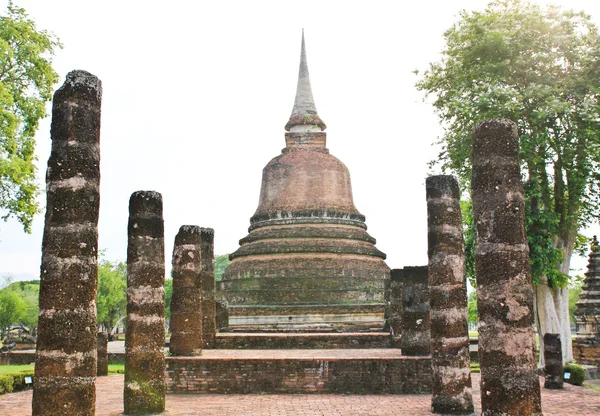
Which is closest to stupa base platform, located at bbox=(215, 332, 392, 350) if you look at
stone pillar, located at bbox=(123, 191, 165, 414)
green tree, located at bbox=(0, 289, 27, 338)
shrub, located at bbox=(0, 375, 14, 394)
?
shrub, located at bbox=(0, 375, 14, 394)

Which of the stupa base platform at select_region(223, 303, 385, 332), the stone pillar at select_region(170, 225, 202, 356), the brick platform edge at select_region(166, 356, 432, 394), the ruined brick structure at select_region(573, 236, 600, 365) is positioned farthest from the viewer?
the stupa base platform at select_region(223, 303, 385, 332)

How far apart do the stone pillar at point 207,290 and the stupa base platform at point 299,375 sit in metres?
4.14

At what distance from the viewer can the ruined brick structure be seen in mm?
21656

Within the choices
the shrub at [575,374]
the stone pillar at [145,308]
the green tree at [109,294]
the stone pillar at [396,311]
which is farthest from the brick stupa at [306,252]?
the green tree at [109,294]

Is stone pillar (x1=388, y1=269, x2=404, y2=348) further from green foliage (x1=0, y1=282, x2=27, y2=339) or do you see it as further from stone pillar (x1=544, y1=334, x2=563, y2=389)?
green foliage (x1=0, y1=282, x2=27, y2=339)

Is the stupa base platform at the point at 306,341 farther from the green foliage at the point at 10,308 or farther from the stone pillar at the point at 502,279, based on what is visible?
the green foliage at the point at 10,308

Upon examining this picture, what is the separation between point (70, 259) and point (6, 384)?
8.51 meters

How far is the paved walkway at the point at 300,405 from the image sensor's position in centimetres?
1070

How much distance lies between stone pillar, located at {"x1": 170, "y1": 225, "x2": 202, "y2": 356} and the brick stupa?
25.9ft

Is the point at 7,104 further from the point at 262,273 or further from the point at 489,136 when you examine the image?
the point at 489,136

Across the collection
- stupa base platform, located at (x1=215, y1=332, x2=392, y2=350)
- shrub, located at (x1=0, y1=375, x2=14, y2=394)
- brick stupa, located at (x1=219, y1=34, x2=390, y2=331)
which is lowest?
shrub, located at (x1=0, y1=375, x2=14, y2=394)

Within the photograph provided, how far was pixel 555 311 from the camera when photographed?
18281 mm

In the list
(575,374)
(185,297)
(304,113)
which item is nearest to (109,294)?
(304,113)

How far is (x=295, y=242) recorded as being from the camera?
987 inches
